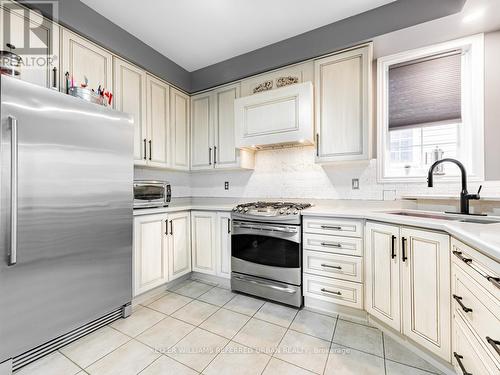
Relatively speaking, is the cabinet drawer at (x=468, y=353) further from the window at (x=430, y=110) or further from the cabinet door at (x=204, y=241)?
the cabinet door at (x=204, y=241)

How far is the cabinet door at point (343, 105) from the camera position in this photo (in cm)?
208

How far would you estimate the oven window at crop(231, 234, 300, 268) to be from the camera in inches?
83.4

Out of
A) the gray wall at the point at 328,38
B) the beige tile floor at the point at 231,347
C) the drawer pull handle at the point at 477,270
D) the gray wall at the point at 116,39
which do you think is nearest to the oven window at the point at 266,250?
the beige tile floor at the point at 231,347

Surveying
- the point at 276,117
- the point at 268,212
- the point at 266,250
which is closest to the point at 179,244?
the point at 266,250

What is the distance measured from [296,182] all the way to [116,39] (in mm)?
2357

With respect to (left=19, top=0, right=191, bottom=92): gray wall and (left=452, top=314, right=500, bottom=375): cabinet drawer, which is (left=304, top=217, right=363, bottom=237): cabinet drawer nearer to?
(left=452, top=314, right=500, bottom=375): cabinet drawer

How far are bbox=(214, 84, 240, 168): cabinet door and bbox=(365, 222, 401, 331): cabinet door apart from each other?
1.69m

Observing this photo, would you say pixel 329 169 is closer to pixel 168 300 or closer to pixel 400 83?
pixel 400 83

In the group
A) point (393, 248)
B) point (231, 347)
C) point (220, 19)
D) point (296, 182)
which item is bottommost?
point (231, 347)

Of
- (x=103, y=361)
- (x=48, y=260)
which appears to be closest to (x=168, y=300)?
(x=103, y=361)

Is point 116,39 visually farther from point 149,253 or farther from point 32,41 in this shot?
point 149,253

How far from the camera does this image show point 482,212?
1.75 meters

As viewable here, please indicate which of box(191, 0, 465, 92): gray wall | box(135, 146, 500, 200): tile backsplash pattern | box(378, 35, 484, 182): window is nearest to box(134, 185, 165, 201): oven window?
box(135, 146, 500, 200): tile backsplash pattern

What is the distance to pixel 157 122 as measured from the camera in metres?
2.64
